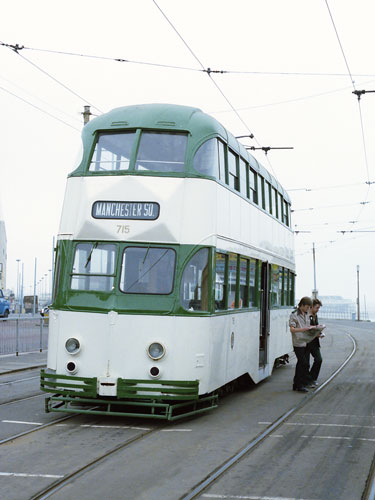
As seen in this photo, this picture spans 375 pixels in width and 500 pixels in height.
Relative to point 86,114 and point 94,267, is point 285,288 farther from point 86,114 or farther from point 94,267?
point 94,267

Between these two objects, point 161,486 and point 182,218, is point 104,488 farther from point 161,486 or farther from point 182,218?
point 182,218

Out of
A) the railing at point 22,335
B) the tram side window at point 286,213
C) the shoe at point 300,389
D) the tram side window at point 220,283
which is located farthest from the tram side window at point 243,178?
the railing at point 22,335

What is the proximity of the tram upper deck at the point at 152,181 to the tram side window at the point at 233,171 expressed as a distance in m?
0.31

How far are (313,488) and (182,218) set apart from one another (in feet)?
14.9

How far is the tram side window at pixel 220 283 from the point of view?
34.9 ft

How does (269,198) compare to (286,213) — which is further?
(286,213)

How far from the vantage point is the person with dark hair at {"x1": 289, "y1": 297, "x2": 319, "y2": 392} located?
13.5m

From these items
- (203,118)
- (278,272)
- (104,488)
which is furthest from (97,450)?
(278,272)

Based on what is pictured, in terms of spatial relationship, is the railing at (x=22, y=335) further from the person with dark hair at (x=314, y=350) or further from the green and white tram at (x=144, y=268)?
the green and white tram at (x=144, y=268)

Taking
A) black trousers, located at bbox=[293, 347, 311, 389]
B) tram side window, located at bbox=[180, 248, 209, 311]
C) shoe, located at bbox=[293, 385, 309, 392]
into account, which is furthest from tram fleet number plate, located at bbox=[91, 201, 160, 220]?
shoe, located at bbox=[293, 385, 309, 392]

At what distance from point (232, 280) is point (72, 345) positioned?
9.75ft

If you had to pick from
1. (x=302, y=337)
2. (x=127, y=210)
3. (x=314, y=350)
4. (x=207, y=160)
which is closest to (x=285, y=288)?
(x=314, y=350)

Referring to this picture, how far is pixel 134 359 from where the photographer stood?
9641 millimetres

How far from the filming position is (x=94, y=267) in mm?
10062
